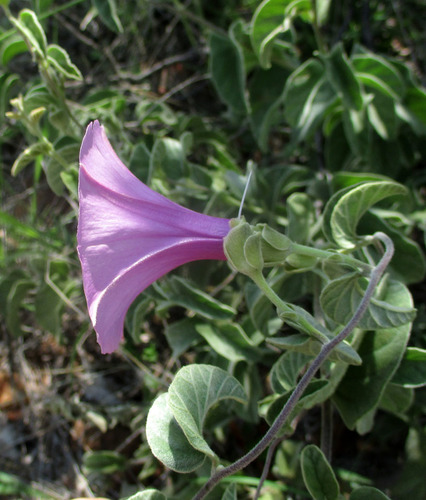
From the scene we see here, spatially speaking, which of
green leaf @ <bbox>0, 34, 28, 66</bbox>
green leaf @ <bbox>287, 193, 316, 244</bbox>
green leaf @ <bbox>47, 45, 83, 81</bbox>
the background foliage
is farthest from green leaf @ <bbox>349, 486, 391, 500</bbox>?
green leaf @ <bbox>0, 34, 28, 66</bbox>

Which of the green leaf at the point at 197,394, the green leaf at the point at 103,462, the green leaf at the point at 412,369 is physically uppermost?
the green leaf at the point at 197,394

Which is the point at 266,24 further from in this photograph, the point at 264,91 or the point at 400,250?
the point at 400,250

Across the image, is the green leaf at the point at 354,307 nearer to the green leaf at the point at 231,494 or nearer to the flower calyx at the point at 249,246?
the flower calyx at the point at 249,246

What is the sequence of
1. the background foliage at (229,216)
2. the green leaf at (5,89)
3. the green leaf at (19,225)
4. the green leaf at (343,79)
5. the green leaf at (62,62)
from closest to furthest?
1. the background foliage at (229,216)
2. the green leaf at (62,62)
3. the green leaf at (343,79)
4. the green leaf at (5,89)
5. the green leaf at (19,225)

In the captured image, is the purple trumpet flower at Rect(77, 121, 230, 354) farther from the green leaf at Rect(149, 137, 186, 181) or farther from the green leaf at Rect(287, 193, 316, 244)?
the green leaf at Rect(149, 137, 186, 181)

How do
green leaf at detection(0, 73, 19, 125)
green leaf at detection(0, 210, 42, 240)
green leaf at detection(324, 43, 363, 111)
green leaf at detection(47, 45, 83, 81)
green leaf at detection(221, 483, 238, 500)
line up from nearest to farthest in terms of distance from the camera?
green leaf at detection(221, 483, 238, 500), green leaf at detection(47, 45, 83, 81), green leaf at detection(324, 43, 363, 111), green leaf at detection(0, 73, 19, 125), green leaf at detection(0, 210, 42, 240)

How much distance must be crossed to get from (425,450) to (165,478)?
0.65 meters

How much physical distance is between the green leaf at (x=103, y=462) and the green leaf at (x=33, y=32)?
950 mm

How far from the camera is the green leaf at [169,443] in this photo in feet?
2.45

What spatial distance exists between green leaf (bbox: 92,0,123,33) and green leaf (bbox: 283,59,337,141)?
444 millimetres

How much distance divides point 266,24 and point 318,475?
96cm

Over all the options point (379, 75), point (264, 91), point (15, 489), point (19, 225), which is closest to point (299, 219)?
point (379, 75)

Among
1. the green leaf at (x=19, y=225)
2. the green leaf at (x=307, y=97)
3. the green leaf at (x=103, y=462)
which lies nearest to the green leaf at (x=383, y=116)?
the green leaf at (x=307, y=97)

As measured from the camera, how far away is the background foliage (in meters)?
0.96
